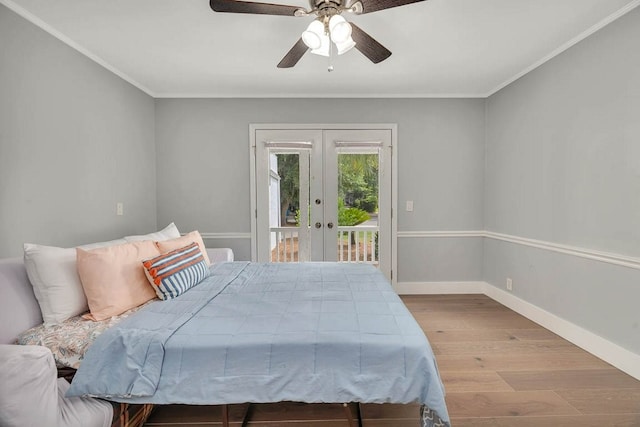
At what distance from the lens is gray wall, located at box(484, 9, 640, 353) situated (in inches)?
84.6

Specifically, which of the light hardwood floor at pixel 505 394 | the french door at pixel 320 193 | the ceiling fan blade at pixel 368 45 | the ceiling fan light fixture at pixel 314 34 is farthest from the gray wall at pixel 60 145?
the ceiling fan blade at pixel 368 45

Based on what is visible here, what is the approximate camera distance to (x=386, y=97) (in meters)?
3.78

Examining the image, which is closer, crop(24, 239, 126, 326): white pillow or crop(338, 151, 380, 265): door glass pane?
crop(24, 239, 126, 326): white pillow

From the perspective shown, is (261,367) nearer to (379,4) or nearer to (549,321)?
(379,4)

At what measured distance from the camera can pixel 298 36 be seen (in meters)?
2.49

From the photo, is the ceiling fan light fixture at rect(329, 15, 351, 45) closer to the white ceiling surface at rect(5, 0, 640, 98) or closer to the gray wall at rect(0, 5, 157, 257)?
the white ceiling surface at rect(5, 0, 640, 98)

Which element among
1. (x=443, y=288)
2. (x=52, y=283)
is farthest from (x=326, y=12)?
(x=443, y=288)

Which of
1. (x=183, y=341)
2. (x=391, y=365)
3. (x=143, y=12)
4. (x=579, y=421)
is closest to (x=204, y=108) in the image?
(x=143, y=12)

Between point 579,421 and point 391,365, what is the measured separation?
1294 millimetres

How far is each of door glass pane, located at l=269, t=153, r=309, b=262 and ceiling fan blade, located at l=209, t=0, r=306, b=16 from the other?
7.13 feet

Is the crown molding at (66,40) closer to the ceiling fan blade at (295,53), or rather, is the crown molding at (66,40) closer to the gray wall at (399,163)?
the gray wall at (399,163)

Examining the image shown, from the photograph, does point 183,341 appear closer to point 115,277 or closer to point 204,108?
point 115,277

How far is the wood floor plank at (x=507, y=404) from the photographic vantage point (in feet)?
5.85

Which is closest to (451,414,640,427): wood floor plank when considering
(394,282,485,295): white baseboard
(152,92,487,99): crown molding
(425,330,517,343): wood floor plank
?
(425,330,517,343): wood floor plank
